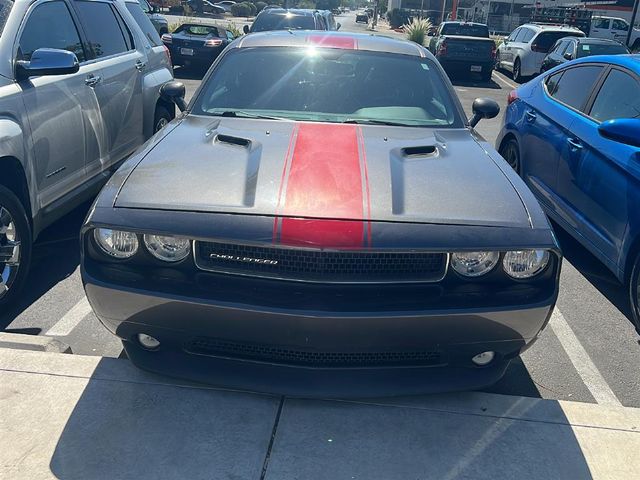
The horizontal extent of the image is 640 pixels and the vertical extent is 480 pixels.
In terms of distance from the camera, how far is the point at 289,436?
2.68m

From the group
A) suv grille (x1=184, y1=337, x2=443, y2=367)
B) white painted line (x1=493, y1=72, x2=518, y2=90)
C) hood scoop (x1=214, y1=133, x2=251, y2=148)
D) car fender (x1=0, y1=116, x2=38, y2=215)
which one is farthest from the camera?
white painted line (x1=493, y1=72, x2=518, y2=90)

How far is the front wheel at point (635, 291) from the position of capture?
379cm

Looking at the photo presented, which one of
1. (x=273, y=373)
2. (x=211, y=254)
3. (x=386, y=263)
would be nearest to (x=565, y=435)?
(x=386, y=263)

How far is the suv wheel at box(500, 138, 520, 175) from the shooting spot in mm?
5895

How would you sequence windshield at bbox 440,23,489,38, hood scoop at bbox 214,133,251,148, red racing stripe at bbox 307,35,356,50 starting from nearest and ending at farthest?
hood scoop at bbox 214,133,251,148 < red racing stripe at bbox 307,35,356,50 < windshield at bbox 440,23,489,38

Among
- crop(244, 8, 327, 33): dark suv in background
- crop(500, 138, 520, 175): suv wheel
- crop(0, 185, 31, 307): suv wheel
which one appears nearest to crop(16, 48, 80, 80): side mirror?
crop(0, 185, 31, 307): suv wheel

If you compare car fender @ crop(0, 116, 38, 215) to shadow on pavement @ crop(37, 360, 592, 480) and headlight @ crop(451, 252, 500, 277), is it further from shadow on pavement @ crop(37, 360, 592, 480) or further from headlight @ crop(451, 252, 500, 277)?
headlight @ crop(451, 252, 500, 277)

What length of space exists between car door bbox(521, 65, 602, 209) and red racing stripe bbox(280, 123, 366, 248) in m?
2.42

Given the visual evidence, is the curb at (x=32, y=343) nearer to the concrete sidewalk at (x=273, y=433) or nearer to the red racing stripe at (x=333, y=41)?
the concrete sidewalk at (x=273, y=433)

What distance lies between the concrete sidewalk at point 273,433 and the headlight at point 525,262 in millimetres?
692

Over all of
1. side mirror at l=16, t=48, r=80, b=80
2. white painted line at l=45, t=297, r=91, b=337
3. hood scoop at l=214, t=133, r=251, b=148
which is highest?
side mirror at l=16, t=48, r=80, b=80

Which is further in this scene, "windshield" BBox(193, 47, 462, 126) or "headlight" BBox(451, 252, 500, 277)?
"windshield" BBox(193, 47, 462, 126)

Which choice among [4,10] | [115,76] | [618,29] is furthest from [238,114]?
[618,29]

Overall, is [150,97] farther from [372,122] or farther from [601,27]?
[601,27]
